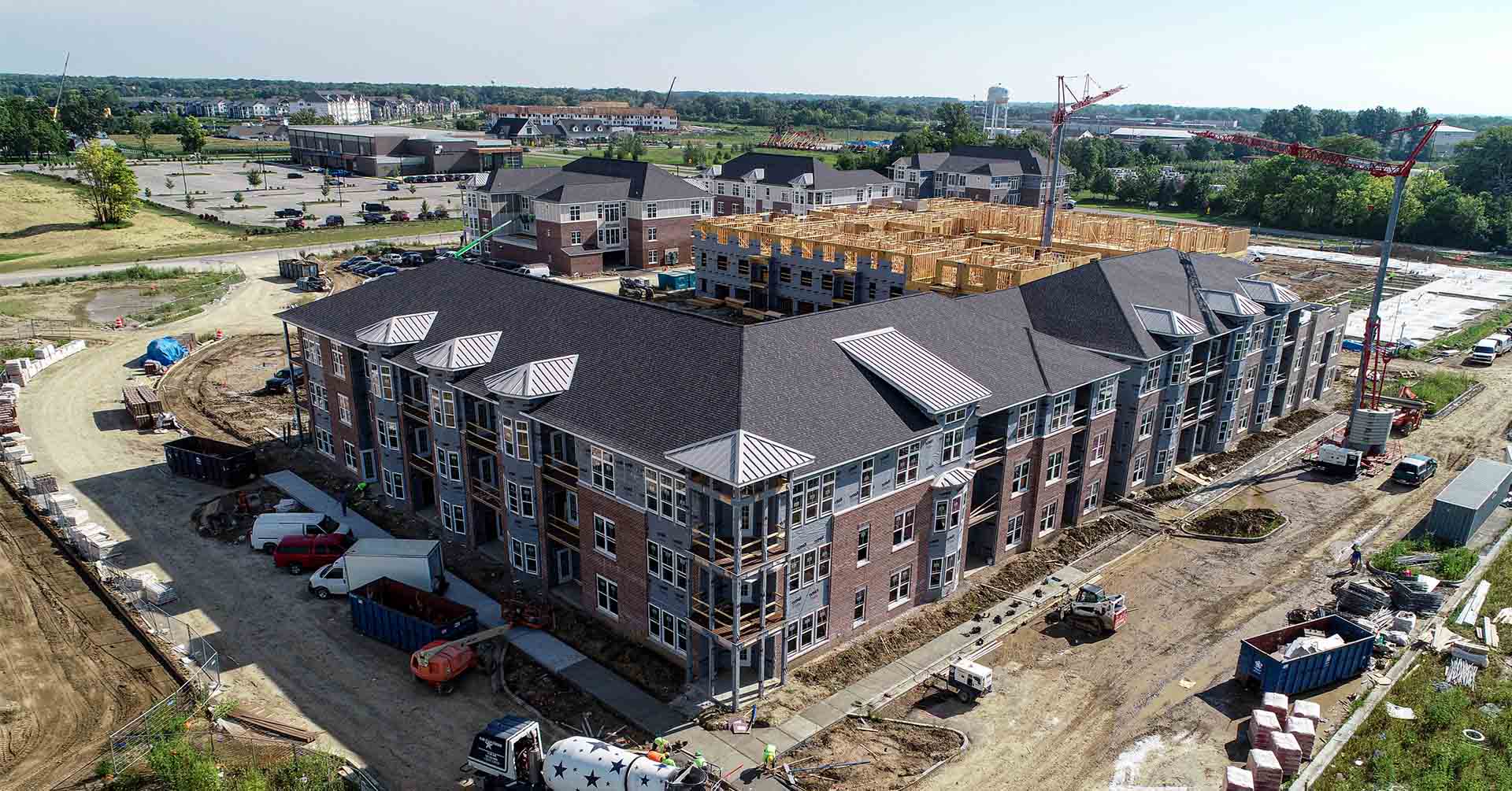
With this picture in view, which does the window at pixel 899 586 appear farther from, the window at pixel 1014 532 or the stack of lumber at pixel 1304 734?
the stack of lumber at pixel 1304 734

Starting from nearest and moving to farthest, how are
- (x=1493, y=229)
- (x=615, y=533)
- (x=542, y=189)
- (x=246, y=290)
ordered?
(x=615, y=533) < (x=246, y=290) < (x=542, y=189) < (x=1493, y=229)

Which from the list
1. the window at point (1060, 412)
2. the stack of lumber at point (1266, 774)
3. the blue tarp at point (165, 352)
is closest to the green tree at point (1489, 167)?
the window at point (1060, 412)

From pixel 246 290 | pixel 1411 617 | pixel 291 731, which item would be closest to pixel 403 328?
pixel 291 731

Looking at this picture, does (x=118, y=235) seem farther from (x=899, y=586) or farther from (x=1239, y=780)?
(x=1239, y=780)

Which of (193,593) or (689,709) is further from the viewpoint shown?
(193,593)

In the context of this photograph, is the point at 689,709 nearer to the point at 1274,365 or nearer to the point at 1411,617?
the point at 1411,617

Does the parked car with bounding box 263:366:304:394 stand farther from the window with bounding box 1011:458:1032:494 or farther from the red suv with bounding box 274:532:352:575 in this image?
the window with bounding box 1011:458:1032:494

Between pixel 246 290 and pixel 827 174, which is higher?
pixel 827 174
